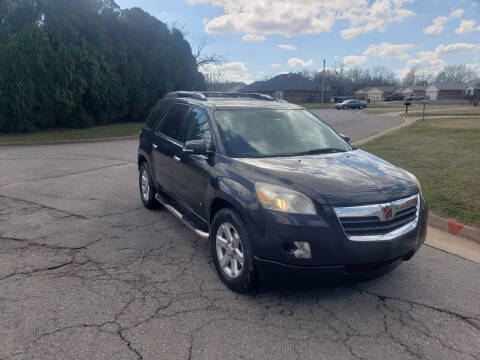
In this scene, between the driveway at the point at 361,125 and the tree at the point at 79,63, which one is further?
the driveway at the point at 361,125

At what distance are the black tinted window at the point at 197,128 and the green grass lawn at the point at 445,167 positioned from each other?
12.2ft

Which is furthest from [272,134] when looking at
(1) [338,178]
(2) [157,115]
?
(2) [157,115]

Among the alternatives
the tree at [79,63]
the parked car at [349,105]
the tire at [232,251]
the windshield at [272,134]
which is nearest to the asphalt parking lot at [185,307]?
the tire at [232,251]

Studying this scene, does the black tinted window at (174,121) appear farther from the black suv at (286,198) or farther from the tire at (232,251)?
the tire at (232,251)

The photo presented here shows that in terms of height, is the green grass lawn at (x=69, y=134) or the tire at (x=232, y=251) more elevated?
the tire at (x=232, y=251)

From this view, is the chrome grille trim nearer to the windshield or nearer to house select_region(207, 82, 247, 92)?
the windshield

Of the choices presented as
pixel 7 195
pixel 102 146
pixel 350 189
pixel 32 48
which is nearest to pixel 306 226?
pixel 350 189

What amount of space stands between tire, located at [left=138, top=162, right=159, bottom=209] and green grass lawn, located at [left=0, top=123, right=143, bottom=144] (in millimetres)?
11838

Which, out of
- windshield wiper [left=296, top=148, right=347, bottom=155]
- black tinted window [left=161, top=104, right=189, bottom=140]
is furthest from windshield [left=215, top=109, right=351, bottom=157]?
black tinted window [left=161, top=104, right=189, bottom=140]

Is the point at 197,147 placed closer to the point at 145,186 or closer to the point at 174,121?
the point at 174,121

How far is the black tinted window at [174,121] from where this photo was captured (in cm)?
511

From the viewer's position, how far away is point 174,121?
532cm

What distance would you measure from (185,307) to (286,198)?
4.33ft

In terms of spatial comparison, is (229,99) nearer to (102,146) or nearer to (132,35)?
(102,146)
